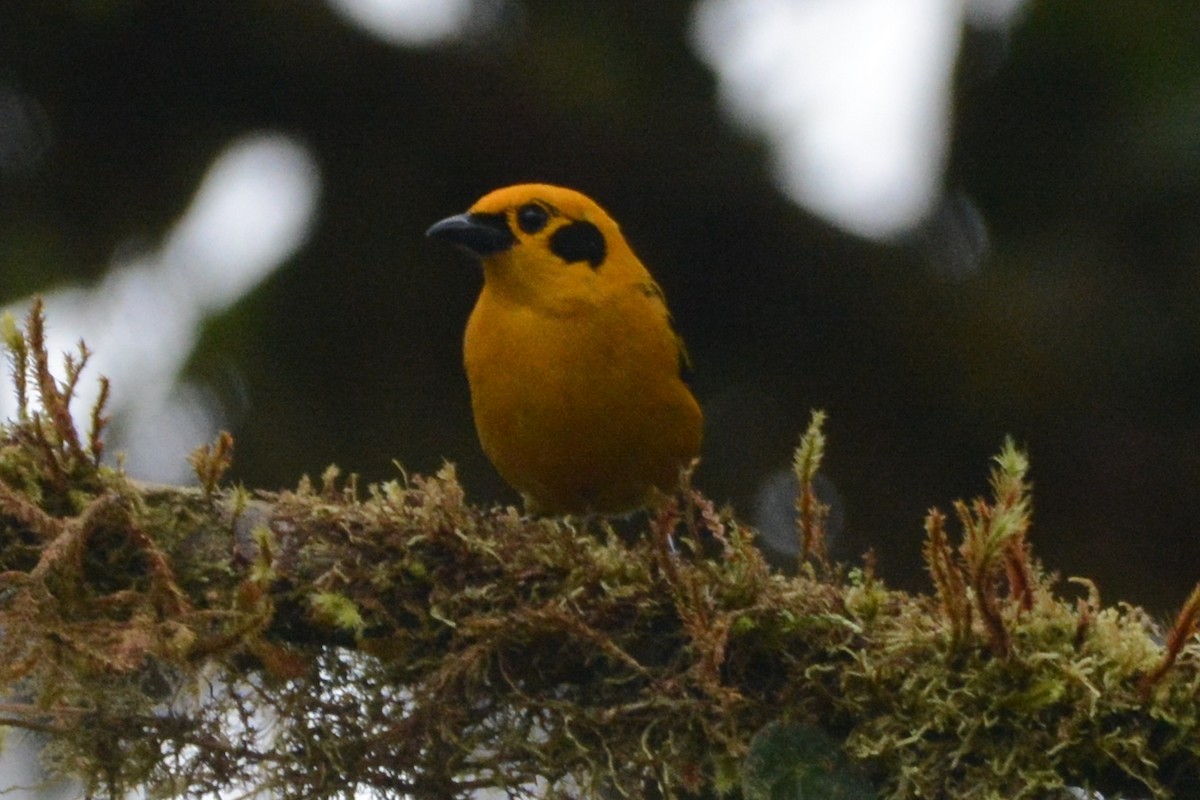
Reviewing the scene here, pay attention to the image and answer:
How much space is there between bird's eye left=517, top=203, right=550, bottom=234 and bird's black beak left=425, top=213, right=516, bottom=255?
71 millimetres

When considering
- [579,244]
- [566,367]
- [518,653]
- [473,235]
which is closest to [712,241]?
[579,244]

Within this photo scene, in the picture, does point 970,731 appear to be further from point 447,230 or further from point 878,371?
point 878,371

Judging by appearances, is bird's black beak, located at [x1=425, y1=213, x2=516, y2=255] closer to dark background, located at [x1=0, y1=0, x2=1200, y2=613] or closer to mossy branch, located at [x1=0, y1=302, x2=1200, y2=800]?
dark background, located at [x1=0, y1=0, x2=1200, y2=613]

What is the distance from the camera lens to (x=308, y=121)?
6750 mm

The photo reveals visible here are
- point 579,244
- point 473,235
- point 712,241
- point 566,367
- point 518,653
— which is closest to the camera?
point 518,653

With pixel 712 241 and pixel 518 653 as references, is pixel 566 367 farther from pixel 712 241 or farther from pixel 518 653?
pixel 712 241

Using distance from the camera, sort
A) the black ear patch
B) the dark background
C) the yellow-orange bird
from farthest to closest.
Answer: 1. the dark background
2. the black ear patch
3. the yellow-orange bird

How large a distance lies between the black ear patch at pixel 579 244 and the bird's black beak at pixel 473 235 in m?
0.15

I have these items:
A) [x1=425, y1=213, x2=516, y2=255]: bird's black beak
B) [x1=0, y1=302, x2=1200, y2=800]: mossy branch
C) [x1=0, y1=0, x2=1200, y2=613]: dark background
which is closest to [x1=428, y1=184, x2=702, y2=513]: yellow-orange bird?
[x1=425, y1=213, x2=516, y2=255]: bird's black beak

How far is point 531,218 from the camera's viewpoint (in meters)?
5.24

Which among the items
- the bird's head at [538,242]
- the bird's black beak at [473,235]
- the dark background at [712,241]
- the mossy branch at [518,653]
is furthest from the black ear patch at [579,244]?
the mossy branch at [518,653]

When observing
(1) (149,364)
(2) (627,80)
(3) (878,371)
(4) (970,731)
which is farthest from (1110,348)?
(4) (970,731)

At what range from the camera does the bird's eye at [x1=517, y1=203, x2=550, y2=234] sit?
5.23 m

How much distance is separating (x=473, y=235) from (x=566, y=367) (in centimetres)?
64
